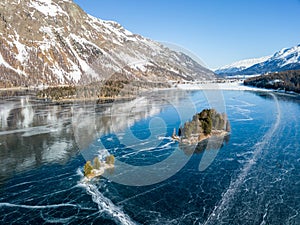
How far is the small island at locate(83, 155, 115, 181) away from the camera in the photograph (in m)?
11.9

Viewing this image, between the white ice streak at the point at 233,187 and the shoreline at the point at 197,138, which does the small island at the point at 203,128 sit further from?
the white ice streak at the point at 233,187

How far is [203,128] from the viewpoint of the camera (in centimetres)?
1867

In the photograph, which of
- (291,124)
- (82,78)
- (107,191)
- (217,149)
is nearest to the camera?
(107,191)

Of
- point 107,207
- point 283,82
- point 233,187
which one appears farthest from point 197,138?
point 283,82

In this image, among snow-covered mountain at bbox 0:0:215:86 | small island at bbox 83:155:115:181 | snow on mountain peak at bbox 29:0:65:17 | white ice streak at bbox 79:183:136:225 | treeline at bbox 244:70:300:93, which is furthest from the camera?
snow on mountain peak at bbox 29:0:65:17

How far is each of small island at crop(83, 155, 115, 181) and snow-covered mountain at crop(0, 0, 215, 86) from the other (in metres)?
45.9

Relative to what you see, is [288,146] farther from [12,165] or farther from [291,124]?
[12,165]

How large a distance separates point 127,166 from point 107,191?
2.65 m

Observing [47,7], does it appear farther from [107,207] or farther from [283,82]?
[107,207]

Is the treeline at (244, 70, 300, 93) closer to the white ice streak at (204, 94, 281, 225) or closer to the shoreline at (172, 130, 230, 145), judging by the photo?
the shoreline at (172, 130, 230, 145)

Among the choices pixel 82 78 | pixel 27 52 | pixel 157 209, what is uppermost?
pixel 27 52

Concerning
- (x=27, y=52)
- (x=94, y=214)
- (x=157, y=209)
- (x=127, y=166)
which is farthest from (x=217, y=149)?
(x=27, y=52)

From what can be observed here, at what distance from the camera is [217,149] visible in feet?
52.5

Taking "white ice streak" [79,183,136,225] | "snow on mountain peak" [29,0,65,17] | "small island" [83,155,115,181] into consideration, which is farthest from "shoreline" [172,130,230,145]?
"snow on mountain peak" [29,0,65,17]
